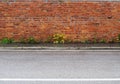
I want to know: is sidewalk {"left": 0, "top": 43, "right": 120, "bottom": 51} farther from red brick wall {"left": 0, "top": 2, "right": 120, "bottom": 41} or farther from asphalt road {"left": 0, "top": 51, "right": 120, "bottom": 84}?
red brick wall {"left": 0, "top": 2, "right": 120, "bottom": 41}

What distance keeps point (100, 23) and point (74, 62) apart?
498cm

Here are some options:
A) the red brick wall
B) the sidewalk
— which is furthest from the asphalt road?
the red brick wall

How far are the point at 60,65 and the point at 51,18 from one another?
17.6 ft

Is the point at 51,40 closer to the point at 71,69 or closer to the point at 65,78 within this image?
the point at 71,69

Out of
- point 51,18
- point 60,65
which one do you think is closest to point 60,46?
point 51,18

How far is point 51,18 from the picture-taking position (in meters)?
16.3

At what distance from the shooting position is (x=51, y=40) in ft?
53.3

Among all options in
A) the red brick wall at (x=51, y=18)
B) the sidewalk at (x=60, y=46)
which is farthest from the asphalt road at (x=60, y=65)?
the red brick wall at (x=51, y=18)

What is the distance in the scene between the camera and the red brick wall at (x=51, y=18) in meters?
16.3

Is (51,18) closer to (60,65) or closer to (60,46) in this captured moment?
(60,46)

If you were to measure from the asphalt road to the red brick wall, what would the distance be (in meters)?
2.21

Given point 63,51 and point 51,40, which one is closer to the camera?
point 63,51

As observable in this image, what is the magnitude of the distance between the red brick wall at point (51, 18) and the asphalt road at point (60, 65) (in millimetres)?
2213

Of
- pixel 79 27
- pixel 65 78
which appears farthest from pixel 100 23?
pixel 65 78
